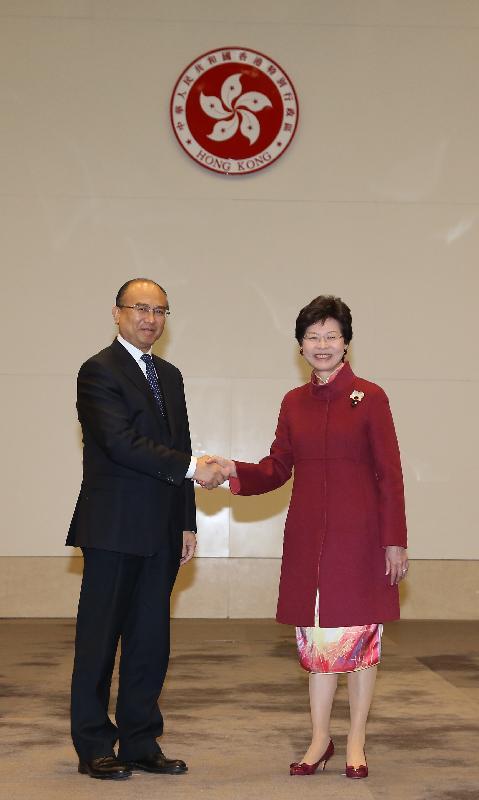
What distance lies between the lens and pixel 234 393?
663 centimetres

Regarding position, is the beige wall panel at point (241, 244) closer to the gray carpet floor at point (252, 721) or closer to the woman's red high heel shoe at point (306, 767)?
the gray carpet floor at point (252, 721)

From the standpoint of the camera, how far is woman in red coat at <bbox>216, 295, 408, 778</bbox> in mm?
3260

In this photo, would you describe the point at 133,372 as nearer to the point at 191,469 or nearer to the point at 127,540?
the point at 191,469

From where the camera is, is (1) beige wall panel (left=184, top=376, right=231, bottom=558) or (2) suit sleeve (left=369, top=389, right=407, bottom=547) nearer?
(2) suit sleeve (left=369, top=389, right=407, bottom=547)

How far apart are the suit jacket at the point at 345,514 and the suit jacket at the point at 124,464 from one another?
0.38 m

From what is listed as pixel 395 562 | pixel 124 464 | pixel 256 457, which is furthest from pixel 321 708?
pixel 256 457

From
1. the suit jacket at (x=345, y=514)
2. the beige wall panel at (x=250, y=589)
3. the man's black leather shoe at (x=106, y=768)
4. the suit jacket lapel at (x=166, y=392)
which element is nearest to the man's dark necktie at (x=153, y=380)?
the suit jacket lapel at (x=166, y=392)

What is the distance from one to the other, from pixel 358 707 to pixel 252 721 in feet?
2.50

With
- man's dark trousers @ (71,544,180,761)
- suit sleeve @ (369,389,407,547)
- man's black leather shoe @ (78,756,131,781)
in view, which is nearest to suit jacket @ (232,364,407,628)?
suit sleeve @ (369,389,407,547)

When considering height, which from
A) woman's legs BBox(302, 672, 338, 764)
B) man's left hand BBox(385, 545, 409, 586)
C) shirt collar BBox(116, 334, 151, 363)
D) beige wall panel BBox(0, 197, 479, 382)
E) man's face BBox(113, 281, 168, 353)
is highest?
beige wall panel BBox(0, 197, 479, 382)

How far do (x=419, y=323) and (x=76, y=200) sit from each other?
84.2 inches

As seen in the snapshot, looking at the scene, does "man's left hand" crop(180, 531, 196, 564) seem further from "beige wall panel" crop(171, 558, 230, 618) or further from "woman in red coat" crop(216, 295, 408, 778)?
"beige wall panel" crop(171, 558, 230, 618)

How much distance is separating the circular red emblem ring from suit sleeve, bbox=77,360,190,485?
137 inches

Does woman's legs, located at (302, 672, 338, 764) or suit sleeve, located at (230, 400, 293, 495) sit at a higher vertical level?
suit sleeve, located at (230, 400, 293, 495)
